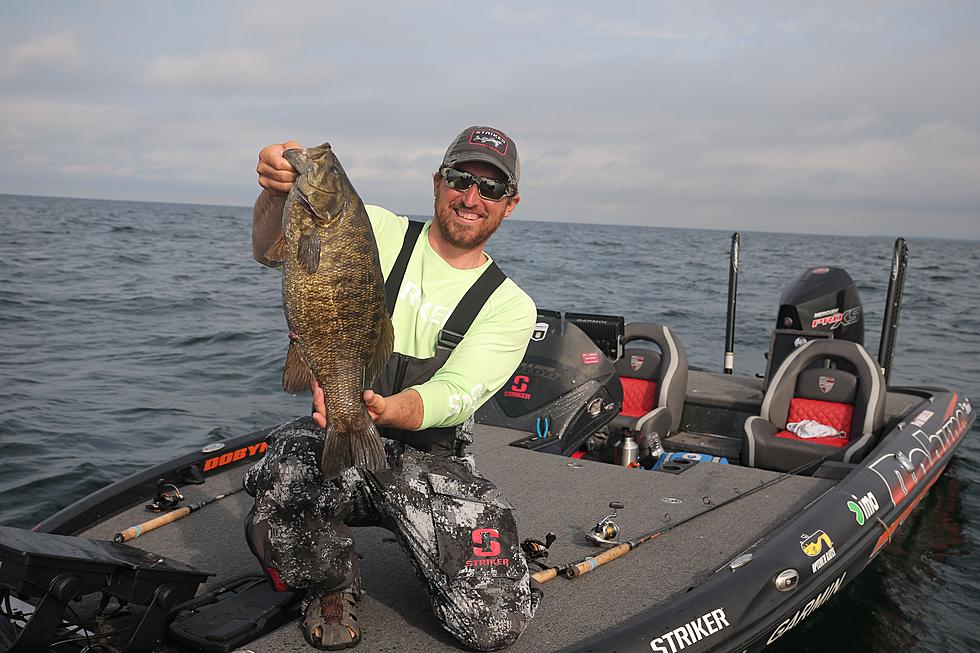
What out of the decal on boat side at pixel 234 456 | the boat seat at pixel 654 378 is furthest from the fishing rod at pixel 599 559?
the boat seat at pixel 654 378

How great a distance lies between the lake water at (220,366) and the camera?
6.91 meters

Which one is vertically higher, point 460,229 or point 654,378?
point 460,229

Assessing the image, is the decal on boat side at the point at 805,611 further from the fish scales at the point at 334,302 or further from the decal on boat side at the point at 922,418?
the decal on boat side at the point at 922,418

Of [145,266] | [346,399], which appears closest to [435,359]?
[346,399]

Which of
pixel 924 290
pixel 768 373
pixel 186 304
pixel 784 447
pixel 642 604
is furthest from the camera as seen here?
pixel 924 290

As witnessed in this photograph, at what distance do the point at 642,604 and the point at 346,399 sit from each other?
6.90 feet

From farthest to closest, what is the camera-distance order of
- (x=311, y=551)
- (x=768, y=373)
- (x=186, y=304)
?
(x=186, y=304), (x=768, y=373), (x=311, y=551)

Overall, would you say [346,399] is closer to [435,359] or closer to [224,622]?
[435,359]

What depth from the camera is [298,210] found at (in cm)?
292

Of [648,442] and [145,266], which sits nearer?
[648,442]

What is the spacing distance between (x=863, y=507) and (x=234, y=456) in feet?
14.6

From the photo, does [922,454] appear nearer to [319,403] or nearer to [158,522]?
[319,403]

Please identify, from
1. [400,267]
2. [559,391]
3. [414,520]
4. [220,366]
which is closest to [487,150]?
[400,267]

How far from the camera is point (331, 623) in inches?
150
